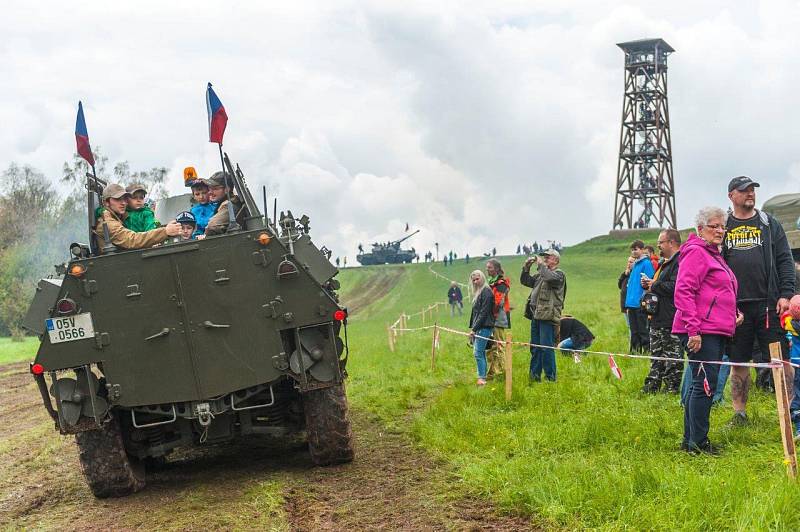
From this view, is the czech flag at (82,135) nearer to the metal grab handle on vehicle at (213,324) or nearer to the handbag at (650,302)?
the metal grab handle on vehicle at (213,324)

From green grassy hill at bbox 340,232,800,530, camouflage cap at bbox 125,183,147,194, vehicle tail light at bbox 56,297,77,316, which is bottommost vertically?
green grassy hill at bbox 340,232,800,530

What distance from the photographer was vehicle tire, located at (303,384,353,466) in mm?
8398

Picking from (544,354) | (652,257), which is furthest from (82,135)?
(652,257)

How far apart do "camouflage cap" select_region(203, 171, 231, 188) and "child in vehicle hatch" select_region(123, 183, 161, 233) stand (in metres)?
0.63

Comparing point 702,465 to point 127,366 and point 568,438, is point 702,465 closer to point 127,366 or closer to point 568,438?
point 568,438

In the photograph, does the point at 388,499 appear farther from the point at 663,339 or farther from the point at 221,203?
the point at 663,339

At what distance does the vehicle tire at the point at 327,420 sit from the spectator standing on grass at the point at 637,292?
438cm

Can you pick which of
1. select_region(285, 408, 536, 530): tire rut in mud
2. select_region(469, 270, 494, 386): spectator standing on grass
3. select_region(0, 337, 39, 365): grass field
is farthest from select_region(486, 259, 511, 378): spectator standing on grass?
select_region(0, 337, 39, 365): grass field

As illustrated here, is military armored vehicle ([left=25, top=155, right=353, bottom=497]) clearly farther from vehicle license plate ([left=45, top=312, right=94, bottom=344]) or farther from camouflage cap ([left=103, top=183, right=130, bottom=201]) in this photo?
camouflage cap ([left=103, top=183, right=130, bottom=201])

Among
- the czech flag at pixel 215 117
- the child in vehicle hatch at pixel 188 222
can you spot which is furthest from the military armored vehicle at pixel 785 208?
the czech flag at pixel 215 117

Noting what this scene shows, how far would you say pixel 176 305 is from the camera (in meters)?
7.88

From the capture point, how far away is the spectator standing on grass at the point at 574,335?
14.4m

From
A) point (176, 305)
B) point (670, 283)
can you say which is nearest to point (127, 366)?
point (176, 305)

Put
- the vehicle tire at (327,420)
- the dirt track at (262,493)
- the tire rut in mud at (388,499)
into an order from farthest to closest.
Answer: the vehicle tire at (327,420), the dirt track at (262,493), the tire rut in mud at (388,499)
